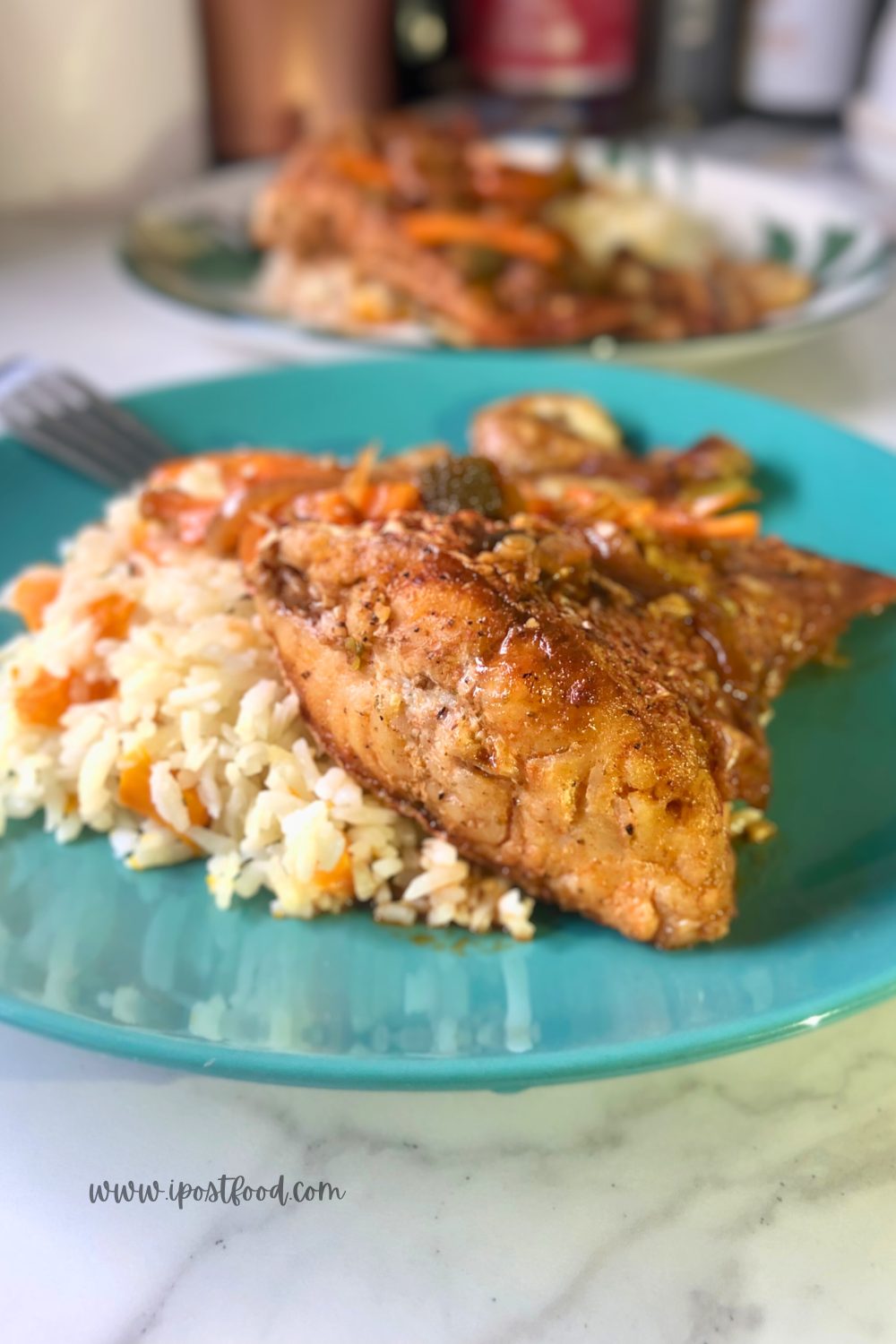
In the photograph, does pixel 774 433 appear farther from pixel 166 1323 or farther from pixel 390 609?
pixel 166 1323

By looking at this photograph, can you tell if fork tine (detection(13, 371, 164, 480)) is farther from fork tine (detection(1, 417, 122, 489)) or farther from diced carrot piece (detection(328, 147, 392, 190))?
diced carrot piece (detection(328, 147, 392, 190))

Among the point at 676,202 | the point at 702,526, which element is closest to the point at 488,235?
the point at 676,202

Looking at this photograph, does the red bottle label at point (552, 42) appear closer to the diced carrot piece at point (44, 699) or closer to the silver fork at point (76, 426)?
the silver fork at point (76, 426)

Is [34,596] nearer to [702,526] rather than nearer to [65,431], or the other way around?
[65,431]

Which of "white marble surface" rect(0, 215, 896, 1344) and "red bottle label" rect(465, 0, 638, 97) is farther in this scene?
"red bottle label" rect(465, 0, 638, 97)

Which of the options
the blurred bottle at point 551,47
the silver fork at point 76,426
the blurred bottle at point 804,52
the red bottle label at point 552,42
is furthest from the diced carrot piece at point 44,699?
the blurred bottle at point 804,52

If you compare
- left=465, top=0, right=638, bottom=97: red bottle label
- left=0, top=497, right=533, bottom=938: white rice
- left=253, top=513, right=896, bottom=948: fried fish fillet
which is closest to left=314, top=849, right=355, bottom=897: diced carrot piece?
left=0, top=497, right=533, bottom=938: white rice
